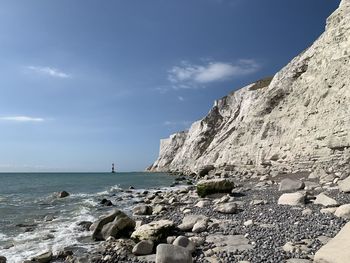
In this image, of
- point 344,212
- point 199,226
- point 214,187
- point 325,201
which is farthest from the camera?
point 214,187

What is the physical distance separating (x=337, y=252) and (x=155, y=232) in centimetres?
562

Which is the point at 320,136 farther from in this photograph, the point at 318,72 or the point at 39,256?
the point at 39,256

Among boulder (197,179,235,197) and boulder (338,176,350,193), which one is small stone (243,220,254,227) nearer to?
boulder (338,176,350,193)

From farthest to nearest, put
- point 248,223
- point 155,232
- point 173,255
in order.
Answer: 1. point 248,223
2. point 155,232
3. point 173,255

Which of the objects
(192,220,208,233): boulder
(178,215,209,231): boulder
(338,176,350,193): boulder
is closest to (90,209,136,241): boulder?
(178,215,209,231): boulder

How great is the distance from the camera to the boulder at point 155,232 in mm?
9930

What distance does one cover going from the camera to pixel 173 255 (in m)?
7.84

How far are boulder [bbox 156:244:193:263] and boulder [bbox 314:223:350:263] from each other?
120 inches

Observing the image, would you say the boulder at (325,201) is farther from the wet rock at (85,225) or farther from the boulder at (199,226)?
the wet rock at (85,225)

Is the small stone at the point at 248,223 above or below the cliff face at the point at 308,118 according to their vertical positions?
below

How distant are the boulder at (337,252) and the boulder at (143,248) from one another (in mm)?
4780

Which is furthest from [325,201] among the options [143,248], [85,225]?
[85,225]

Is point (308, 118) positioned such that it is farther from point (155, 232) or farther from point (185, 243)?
point (185, 243)

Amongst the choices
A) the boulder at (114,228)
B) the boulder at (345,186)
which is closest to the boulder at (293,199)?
the boulder at (345,186)
